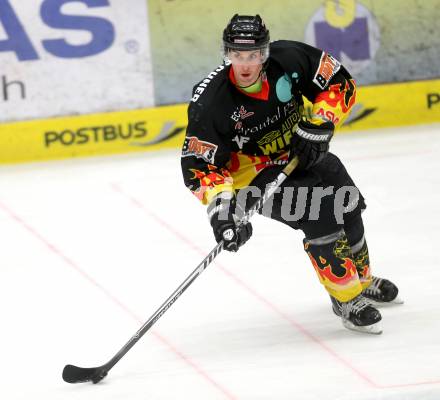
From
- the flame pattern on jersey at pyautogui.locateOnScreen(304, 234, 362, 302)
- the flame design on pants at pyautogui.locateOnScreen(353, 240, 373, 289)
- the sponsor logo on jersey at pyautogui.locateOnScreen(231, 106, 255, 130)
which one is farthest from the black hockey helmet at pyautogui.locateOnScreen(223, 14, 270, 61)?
the flame design on pants at pyautogui.locateOnScreen(353, 240, 373, 289)

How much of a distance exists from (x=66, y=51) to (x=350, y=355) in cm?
364

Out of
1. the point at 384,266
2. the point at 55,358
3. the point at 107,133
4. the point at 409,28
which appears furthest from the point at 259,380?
the point at 409,28

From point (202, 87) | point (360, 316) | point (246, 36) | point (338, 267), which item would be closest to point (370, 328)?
point (360, 316)

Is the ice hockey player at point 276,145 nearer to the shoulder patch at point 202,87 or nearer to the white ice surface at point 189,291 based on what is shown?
the shoulder patch at point 202,87

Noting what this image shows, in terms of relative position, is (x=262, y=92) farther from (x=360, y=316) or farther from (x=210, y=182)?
(x=360, y=316)

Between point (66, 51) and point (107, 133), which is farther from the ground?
point (66, 51)

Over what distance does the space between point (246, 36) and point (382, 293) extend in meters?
1.39

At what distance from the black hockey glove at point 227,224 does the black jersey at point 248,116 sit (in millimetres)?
46

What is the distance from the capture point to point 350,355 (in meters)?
4.26

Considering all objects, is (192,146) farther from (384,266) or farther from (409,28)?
(409,28)

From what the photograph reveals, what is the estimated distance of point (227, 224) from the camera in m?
4.09

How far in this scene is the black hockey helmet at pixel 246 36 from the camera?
4.04 metres

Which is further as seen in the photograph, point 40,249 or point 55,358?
point 40,249

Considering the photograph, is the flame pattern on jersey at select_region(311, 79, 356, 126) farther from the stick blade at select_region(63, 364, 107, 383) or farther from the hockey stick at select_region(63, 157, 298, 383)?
the stick blade at select_region(63, 364, 107, 383)
